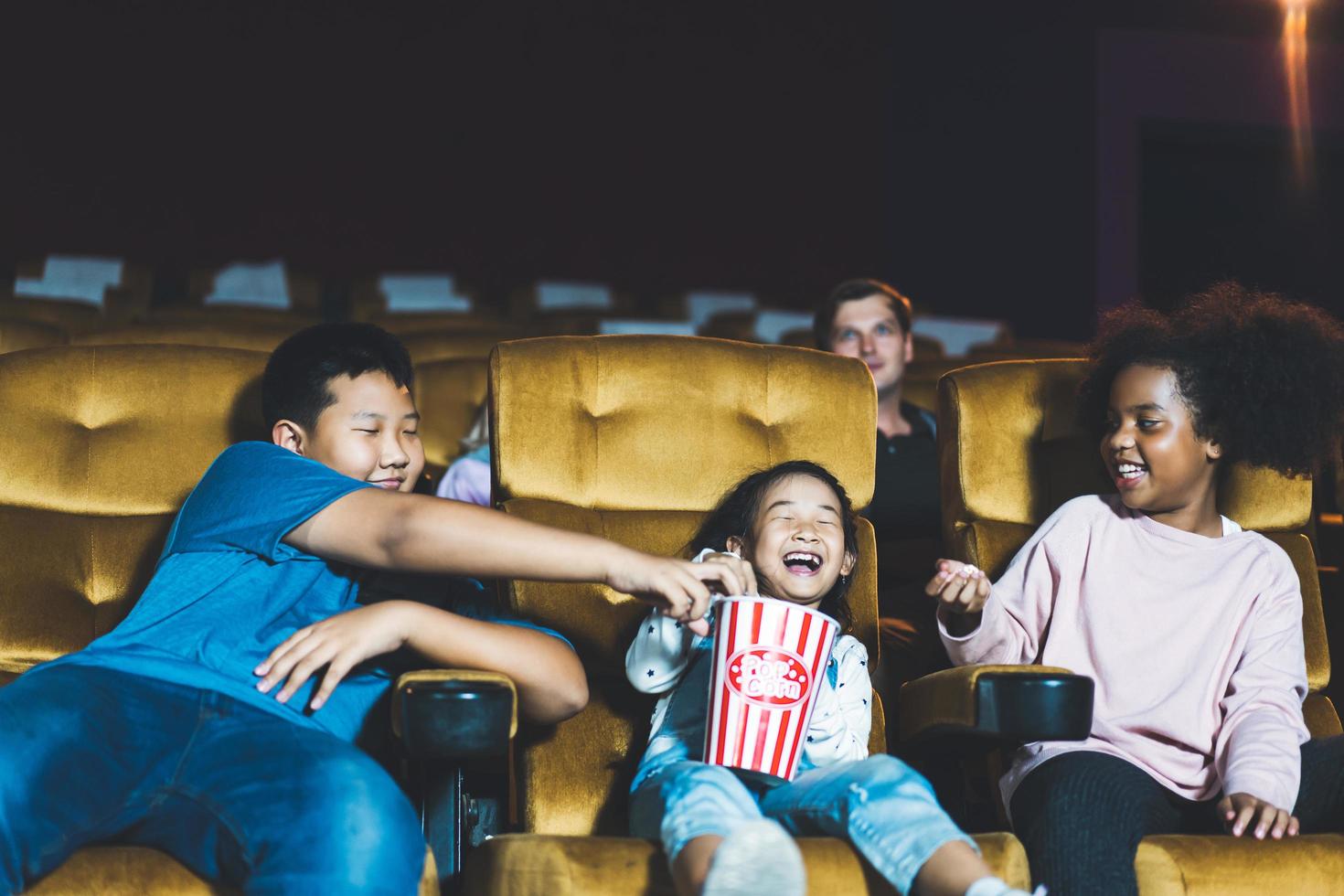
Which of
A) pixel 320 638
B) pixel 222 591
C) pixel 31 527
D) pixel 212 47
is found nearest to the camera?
pixel 320 638

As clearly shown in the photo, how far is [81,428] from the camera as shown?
1967mm

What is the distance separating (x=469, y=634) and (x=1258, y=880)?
878mm

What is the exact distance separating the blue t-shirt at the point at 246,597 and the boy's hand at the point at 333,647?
0.04 m

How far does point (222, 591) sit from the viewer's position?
1517 millimetres

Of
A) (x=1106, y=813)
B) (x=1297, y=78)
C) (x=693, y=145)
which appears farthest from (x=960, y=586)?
(x=693, y=145)

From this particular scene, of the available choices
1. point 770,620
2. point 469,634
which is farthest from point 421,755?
point 770,620

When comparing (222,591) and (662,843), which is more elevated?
(222,591)

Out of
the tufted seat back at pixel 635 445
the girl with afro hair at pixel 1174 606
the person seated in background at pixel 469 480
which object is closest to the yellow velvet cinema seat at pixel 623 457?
the tufted seat back at pixel 635 445

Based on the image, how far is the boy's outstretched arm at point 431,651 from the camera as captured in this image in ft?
4.59

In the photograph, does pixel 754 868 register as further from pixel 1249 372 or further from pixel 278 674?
pixel 1249 372

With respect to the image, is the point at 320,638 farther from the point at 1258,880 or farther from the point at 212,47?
the point at 212,47

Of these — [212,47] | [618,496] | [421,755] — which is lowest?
[421,755]

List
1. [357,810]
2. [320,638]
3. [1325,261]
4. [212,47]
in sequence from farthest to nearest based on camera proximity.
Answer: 1. [212,47]
2. [1325,261]
3. [320,638]
4. [357,810]

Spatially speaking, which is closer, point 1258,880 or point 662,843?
point 662,843
